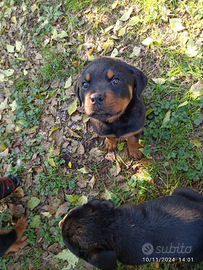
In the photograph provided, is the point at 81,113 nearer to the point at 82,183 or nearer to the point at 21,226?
the point at 82,183

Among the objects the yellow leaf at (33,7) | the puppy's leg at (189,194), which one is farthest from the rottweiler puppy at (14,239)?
the yellow leaf at (33,7)

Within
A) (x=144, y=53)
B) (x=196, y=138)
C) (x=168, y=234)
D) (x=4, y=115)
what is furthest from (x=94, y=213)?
(x=4, y=115)

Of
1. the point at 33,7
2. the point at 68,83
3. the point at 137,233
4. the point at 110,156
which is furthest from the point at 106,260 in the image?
the point at 33,7

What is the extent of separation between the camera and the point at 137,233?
2.14 m

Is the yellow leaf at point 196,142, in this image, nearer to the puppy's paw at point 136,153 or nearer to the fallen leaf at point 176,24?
the puppy's paw at point 136,153

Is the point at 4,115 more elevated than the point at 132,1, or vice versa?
the point at 132,1

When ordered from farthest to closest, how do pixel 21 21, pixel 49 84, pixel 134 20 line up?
pixel 21 21 < pixel 49 84 < pixel 134 20

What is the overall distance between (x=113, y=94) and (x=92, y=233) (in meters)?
1.52

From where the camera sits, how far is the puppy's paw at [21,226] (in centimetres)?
340

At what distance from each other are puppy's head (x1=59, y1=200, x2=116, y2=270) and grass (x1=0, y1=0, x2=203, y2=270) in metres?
0.98

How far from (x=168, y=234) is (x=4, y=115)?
3.83 metres

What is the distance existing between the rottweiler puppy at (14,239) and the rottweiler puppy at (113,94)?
2258 mm

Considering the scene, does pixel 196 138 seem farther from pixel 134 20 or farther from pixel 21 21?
pixel 21 21

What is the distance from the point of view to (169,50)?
3.37m
